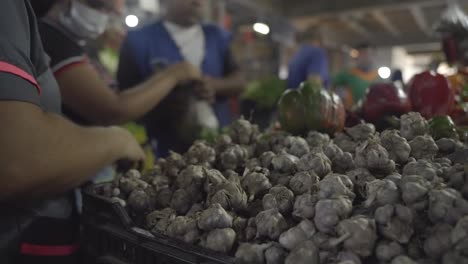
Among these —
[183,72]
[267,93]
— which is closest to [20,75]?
[183,72]

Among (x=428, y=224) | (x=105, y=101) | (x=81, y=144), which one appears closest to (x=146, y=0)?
(x=105, y=101)

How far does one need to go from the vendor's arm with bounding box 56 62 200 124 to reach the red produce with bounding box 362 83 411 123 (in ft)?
2.60

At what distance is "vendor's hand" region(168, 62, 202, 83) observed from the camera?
182 cm

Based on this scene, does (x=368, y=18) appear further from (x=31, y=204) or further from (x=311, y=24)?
(x=31, y=204)

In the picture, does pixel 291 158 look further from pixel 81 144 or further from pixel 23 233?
pixel 23 233

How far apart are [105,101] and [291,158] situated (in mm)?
769

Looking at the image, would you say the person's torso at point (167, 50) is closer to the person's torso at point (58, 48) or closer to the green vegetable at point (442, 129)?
the person's torso at point (58, 48)

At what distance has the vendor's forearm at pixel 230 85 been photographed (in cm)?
230

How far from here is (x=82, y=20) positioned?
5.49 ft

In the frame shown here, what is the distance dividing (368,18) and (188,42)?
27.6 feet

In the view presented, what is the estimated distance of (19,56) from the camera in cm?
85

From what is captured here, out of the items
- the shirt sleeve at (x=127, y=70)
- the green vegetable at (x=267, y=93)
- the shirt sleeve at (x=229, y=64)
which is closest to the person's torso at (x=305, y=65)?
the green vegetable at (x=267, y=93)

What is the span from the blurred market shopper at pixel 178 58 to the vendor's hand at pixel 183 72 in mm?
111

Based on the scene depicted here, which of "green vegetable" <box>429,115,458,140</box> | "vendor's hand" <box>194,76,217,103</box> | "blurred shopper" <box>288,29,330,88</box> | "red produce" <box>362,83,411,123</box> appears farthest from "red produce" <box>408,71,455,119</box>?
"blurred shopper" <box>288,29,330,88</box>
